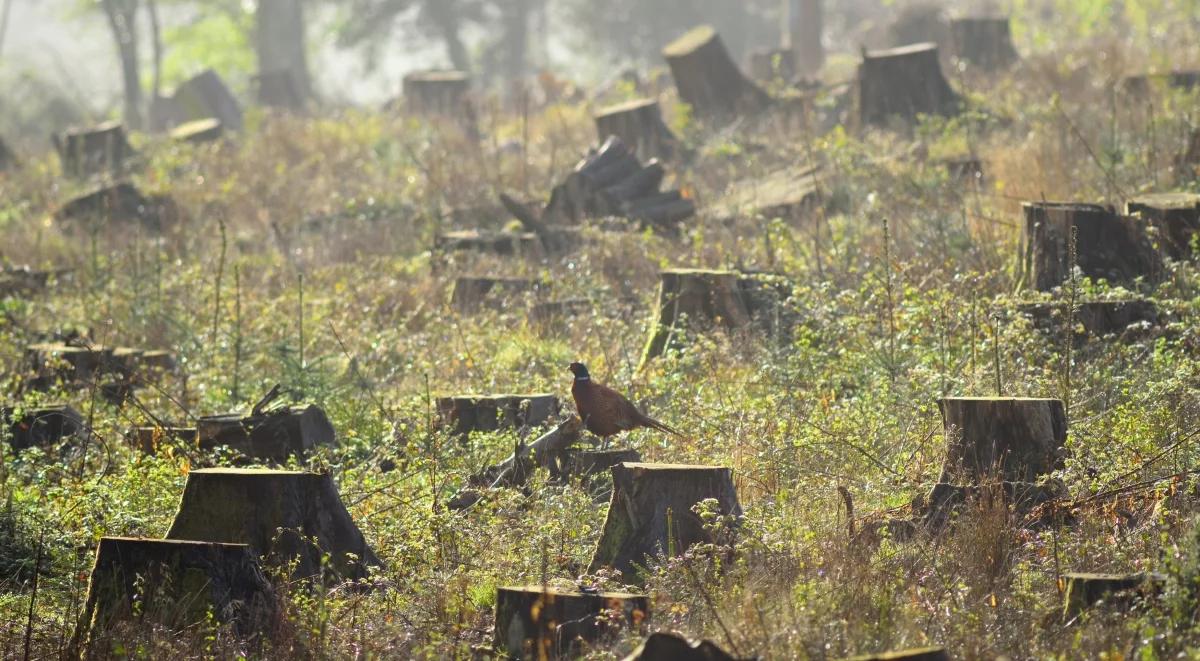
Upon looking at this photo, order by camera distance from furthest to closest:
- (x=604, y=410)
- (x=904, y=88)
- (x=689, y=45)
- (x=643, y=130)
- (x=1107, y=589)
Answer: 1. (x=689, y=45)
2. (x=643, y=130)
3. (x=904, y=88)
4. (x=604, y=410)
5. (x=1107, y=589)

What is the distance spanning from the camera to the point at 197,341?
9484 millimetres

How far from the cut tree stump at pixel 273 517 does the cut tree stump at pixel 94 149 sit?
47.1 feet

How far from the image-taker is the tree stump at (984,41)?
61.4 feet

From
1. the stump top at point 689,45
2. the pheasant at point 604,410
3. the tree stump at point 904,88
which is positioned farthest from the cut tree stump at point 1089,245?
the stump top at point 689,45

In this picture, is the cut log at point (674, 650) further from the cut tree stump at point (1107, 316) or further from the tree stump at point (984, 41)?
the tree stump at point (984, 41)

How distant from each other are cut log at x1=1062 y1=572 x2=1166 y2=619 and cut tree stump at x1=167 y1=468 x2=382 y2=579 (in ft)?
8.65

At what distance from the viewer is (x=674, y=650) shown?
157 inches

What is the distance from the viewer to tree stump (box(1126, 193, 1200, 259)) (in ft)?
28.9

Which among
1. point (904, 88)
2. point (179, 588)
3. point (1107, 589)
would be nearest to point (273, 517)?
point (179, 588)

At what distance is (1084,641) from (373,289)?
25.7 ft

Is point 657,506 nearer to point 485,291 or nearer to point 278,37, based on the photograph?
point 485,291

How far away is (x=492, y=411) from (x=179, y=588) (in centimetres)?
280

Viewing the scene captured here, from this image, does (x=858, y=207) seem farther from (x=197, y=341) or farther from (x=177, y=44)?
(x=177, y=44)

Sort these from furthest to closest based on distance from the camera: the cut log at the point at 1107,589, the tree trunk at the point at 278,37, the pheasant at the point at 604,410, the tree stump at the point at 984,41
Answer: the tree trunk at the point at 278,37, the tree stump at the point at 984,41, the pheasant at the point at 604,410, the cut log at the point at 1107,589
